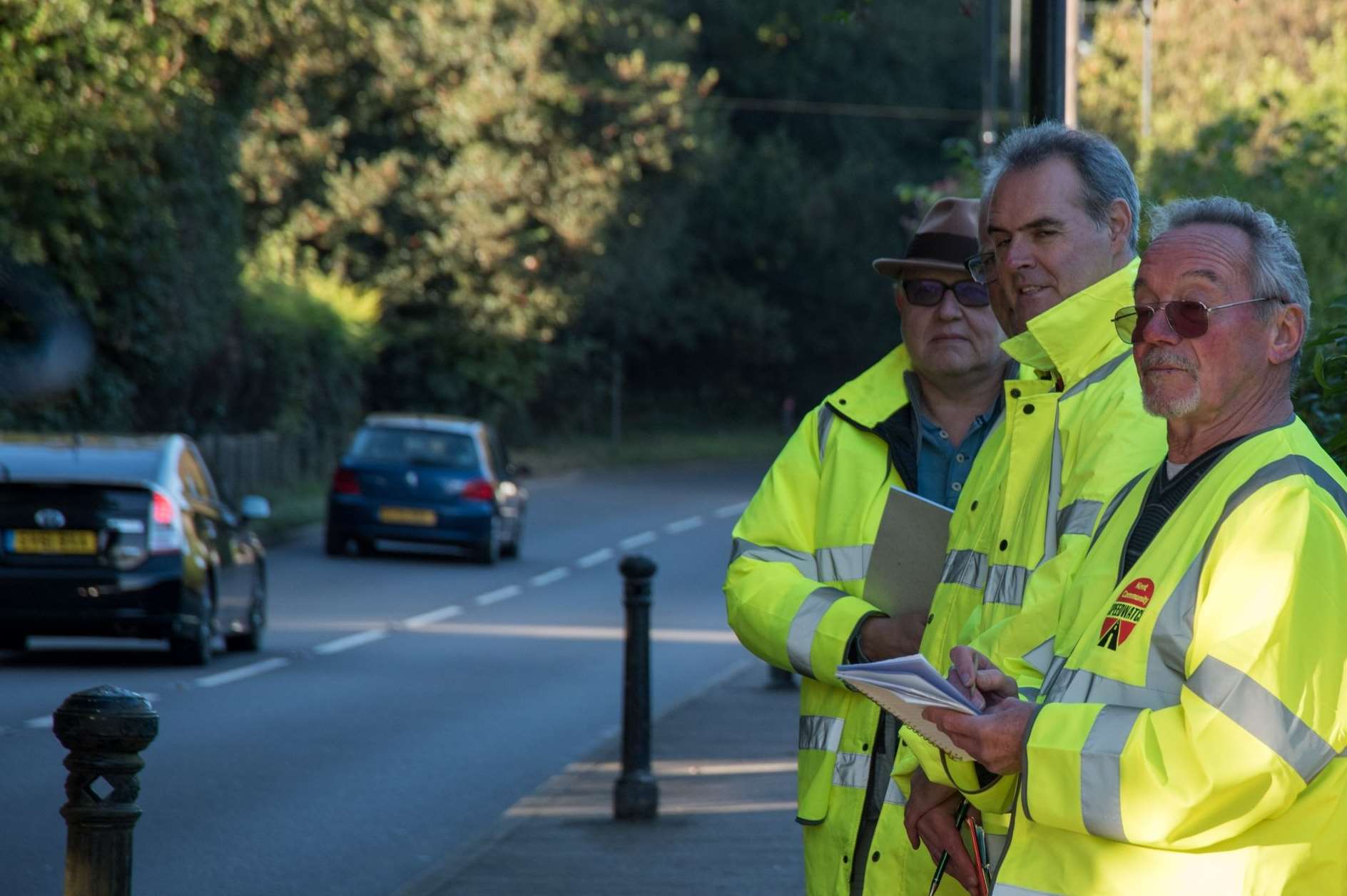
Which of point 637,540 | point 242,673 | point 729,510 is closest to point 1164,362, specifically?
point 242,673

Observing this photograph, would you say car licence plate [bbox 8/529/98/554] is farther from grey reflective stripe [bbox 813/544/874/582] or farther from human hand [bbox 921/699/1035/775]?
human hand [bbox 921/699/1035/775]

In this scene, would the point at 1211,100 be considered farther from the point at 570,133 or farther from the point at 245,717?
the point at 245,717

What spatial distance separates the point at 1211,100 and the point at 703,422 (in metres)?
32.4

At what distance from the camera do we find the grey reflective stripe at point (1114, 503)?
10.4 feet

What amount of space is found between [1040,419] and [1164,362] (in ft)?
1.69

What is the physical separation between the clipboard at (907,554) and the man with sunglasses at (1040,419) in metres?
0.21

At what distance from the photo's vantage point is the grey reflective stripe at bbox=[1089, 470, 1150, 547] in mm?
3176

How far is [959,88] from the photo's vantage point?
218 ft

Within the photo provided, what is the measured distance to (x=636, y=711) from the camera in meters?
9.08

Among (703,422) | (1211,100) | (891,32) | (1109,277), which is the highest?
(891,32)

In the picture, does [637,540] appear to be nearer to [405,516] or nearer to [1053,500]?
[405,516]

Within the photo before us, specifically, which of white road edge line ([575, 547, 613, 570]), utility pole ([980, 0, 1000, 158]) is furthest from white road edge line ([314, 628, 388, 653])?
utility pole ([980, 0, 1000, 158])

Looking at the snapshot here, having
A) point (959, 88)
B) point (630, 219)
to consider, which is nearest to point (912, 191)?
point (630, 219)

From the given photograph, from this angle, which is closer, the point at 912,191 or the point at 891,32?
the point at 912,191
